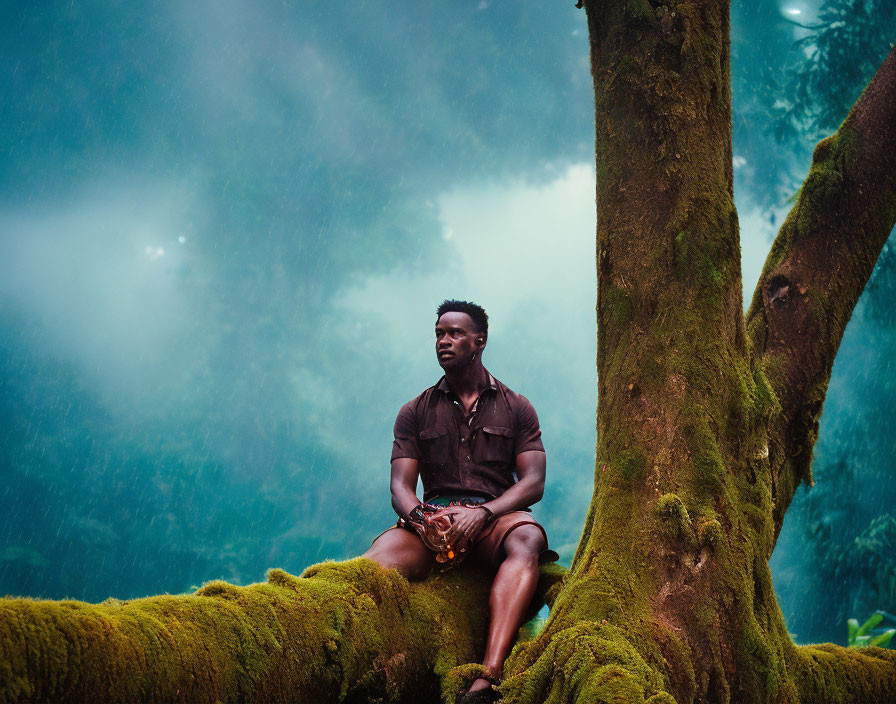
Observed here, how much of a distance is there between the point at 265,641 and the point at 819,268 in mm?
3488

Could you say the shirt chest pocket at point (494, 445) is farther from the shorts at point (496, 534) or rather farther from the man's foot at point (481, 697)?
the man's foot at point (481, 697)

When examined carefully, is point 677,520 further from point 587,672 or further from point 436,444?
point 436,444

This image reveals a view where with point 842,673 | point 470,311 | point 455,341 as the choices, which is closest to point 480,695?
point 455,341

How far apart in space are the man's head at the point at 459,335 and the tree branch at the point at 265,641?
3.83ft

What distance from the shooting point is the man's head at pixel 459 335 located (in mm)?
4141

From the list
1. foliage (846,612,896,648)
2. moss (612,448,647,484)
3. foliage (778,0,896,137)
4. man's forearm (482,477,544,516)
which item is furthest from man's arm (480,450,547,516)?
foliage (778,0,896,137)

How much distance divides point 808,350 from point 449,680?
8.57 feet

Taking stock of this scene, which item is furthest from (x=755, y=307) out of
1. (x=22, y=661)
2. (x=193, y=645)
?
(x=22, y=661)

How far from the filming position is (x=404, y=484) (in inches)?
156

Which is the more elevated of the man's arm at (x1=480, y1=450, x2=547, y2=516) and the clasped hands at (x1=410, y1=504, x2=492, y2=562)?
the man's arm at (x1=480, y1=450, x2=547, y2=516)

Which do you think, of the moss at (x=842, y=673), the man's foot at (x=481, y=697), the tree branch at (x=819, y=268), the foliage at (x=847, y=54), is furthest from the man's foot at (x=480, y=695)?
the foliage at (x=847, y=54)

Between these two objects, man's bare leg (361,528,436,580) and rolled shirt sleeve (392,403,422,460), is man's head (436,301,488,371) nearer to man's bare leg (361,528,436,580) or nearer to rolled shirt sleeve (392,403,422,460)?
rolled shirt sleeve (392,403,422,460)

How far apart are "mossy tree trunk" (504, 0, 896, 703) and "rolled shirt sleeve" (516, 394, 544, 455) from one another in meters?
0.66

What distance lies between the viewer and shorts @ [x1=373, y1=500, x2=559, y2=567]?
3.62 meters
